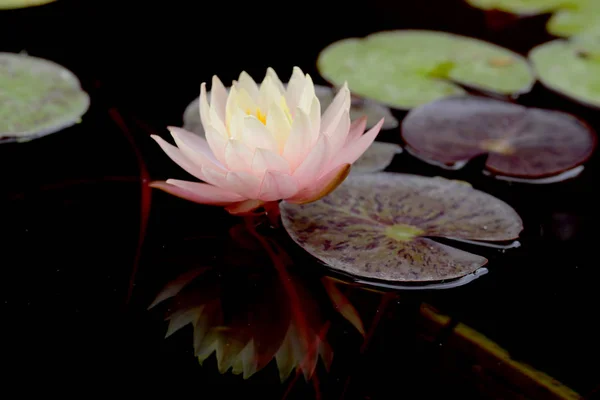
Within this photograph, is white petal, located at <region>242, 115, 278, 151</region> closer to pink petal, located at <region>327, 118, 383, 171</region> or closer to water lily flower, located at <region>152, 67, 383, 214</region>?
water lily flower, located at <region>152, 67, 383, 214</region>

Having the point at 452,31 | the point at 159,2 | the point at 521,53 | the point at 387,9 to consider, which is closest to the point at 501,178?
the point at 521,53

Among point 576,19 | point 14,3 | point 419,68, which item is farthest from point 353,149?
point 576,19

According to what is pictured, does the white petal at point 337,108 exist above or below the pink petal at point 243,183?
above

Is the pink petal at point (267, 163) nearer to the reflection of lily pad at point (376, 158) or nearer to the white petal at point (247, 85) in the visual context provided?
the white petal at point (247, 85)

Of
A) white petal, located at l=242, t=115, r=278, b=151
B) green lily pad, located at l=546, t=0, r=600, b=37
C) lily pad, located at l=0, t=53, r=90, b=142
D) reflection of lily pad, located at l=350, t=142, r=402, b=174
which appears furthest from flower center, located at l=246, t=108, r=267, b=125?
green lily pad, located at l=546, t=0, r=600, b=37

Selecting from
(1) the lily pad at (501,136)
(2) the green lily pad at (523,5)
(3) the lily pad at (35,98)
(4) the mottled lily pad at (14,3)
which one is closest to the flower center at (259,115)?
(1) the lily pad at (501,136)

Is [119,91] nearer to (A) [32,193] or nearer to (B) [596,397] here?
(A) [32,193]

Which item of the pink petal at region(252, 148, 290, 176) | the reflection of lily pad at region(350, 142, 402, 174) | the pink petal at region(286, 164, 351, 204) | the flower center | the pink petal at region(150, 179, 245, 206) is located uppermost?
the flower center
